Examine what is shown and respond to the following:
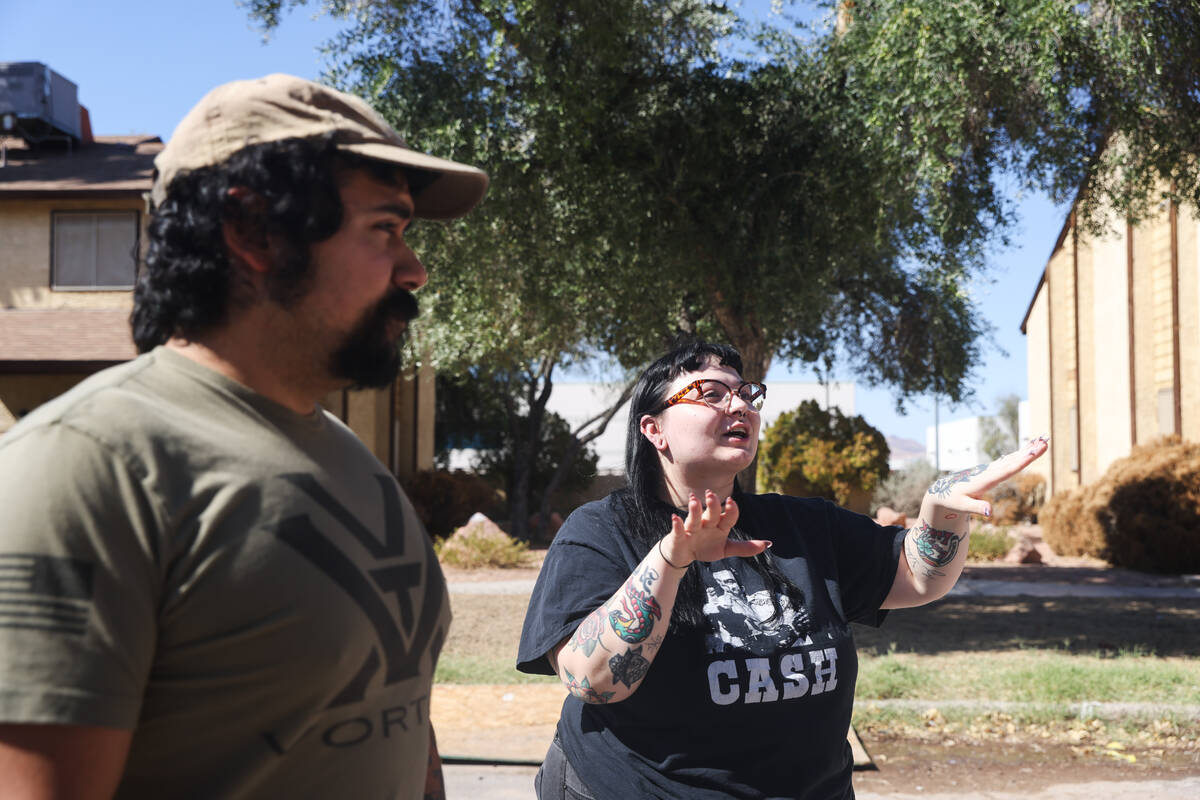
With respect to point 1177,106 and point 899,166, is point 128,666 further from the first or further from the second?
point 1177,106

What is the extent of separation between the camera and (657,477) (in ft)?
10.0

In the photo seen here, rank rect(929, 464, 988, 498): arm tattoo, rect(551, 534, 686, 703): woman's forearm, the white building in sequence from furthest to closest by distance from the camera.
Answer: the white building
rect(929, 464, 988, 498): arm tattoo
rect(551, 534, 686, 703): woman's forearm

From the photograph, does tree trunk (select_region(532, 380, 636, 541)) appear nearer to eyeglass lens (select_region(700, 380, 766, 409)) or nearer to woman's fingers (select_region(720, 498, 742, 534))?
eyeglass lens (select_region(700, 380, 766, 409))

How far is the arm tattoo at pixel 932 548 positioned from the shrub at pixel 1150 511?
13.6m

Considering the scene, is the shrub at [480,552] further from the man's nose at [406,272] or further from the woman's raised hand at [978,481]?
the man's nose at [406,272]

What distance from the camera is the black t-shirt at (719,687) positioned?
252 cm

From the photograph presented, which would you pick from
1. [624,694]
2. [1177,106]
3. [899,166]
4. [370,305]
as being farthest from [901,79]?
[370,305]

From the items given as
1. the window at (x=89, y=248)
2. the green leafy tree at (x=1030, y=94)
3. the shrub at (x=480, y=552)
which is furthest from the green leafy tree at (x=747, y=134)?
the window at (x=89, y=248)

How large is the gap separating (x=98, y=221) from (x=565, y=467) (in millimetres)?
10818

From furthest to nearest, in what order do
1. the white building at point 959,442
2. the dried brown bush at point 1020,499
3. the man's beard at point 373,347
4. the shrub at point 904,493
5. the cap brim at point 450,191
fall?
1. the white building at point 959,442
2. the shrub at point 904,493
3. the dried brown bush at point 1020,499
4. the cap brim at point 450,191
5. the man's beard at point 373,347

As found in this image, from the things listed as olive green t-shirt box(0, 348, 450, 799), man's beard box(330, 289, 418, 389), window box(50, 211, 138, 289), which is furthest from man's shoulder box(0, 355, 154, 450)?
window box(50, 211, 138, 289)

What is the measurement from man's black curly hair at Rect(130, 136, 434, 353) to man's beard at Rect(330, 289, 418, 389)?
0.11 m

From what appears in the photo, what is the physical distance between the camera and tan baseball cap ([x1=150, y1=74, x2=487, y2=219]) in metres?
1.49

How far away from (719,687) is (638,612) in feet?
1.06
